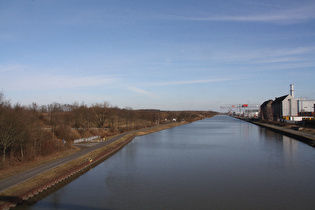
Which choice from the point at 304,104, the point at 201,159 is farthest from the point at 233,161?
the point at 304,104

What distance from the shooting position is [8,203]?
1101cm

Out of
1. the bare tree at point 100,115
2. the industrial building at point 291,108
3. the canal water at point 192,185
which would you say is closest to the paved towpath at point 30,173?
the canal water at point 192,185

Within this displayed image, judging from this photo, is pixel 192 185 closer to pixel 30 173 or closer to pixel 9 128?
pixel 30 173

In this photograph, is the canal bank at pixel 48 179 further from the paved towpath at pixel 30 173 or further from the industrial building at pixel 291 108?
the industrial building at pixel 291 108

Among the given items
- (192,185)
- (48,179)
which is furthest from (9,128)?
(192,185)

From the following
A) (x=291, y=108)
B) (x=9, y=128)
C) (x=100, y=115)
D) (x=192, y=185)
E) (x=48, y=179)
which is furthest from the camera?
(x=291, y=108)

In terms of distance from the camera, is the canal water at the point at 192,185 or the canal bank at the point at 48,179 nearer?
the canal bank at the point at 48,179

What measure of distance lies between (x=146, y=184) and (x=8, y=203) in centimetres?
699

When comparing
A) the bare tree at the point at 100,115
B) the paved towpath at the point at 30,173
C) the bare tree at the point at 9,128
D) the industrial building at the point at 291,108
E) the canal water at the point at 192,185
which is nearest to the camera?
the canal water at the point at 192,185

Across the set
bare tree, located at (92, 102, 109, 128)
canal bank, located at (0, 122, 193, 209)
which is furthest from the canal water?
bare tree, located at (92, 102, 109, 128)

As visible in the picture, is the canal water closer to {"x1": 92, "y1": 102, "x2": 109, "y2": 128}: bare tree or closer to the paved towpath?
the paved towpath

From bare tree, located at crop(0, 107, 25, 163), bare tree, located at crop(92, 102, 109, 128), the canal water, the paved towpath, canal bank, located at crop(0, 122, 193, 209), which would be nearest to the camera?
canal bank, located at crop(0, 122, 193, 209)

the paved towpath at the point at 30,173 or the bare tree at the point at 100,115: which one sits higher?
the bare tree at the point at 100,115

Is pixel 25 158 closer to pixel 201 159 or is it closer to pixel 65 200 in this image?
pixel 65 200
